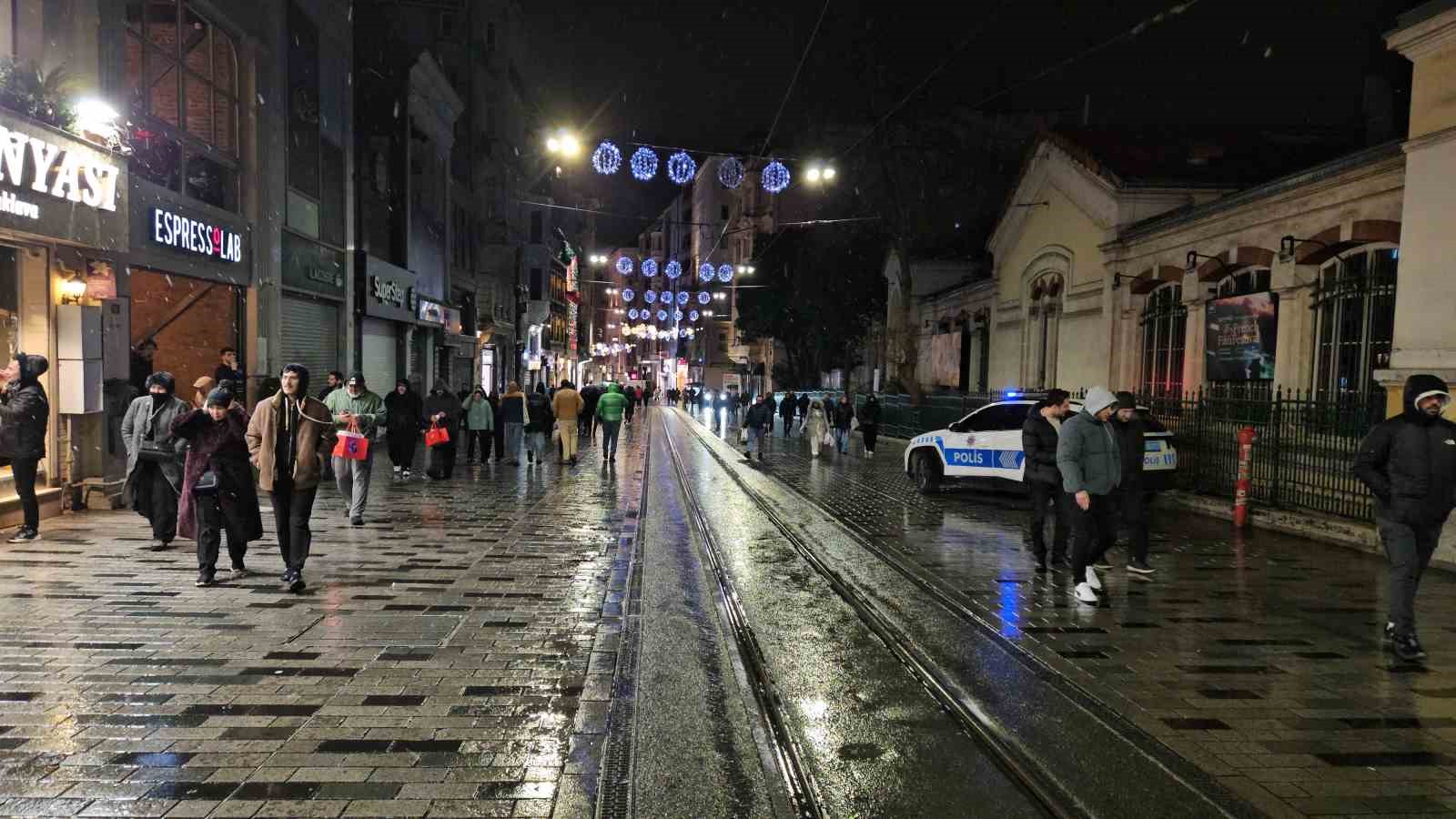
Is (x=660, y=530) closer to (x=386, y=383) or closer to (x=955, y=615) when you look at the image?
(x=955, y=615)

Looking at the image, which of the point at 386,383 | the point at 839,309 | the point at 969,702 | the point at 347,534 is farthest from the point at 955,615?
the point at 839,309

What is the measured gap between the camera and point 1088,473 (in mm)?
8195

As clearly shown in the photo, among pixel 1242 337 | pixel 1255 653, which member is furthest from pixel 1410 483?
pixel 1242 337

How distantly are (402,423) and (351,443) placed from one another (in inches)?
225

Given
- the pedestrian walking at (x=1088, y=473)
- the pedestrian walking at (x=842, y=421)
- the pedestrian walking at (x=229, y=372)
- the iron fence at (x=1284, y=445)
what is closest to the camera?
the pedestrian walking at (x=1088, y=473)

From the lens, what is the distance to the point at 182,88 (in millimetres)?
14828

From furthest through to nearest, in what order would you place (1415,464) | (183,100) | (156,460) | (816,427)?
(816,427) → (183,100) → (156,460) → (1415,464)

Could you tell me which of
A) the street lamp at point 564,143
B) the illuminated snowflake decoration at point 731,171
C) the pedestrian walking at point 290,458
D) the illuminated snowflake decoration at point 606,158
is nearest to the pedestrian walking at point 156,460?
the pedestrian walking at point 290,458

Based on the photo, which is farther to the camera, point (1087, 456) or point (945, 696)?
point (1087, 456)

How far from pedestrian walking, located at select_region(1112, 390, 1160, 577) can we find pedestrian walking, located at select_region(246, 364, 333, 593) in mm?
7274

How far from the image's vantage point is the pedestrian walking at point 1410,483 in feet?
20.4

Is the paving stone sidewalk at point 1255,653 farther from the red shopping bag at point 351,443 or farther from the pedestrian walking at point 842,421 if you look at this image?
the pedestrian walking at point 842,421

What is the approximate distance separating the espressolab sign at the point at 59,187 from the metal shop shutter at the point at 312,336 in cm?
696

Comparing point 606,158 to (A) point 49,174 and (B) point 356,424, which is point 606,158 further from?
(A) point 49,174
